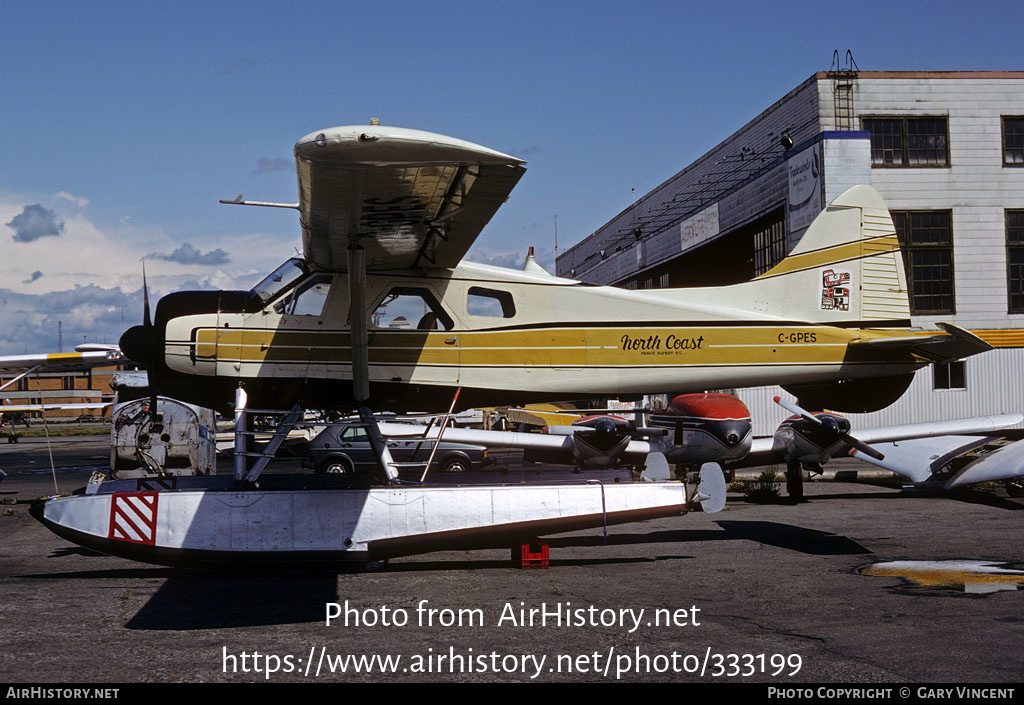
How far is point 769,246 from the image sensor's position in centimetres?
2816

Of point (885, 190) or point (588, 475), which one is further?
point (885, 190)

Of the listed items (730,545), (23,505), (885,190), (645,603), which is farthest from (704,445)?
(885,190)

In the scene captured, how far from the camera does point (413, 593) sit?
286 inches

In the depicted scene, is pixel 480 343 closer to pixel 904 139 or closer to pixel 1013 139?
pixel 904 139

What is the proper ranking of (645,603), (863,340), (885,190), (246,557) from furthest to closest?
(885,190)
(863,340)
(246,557)
(645,603)

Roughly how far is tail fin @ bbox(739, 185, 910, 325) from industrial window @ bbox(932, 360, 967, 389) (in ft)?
59.4

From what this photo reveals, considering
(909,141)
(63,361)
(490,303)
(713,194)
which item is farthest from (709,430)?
(713,194)

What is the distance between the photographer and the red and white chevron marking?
25.9 ft

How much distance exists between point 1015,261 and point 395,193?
81.5 feet

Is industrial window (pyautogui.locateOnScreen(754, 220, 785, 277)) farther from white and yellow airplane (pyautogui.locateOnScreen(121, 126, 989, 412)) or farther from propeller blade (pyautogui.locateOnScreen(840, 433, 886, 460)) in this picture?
white and yellow airplane (pyautogui.locateOnScreen(121, 126, 989, 412))

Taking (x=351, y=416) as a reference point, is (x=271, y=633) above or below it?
below

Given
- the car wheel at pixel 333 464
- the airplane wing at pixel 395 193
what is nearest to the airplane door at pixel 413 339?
the airplane wing at pixel 395 193
